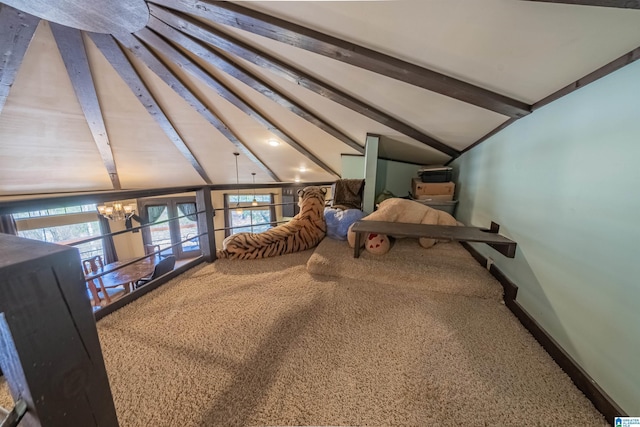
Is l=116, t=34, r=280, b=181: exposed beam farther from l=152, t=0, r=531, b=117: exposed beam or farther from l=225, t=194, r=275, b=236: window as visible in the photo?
l=225, t=194, r=275, b=236: window

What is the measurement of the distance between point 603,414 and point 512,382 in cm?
28

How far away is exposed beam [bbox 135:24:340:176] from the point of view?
1.89 m

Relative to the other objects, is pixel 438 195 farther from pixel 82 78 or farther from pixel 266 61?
pixel 82 78

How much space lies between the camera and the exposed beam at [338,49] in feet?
4.34

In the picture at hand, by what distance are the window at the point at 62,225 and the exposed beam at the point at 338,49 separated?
5329 mm

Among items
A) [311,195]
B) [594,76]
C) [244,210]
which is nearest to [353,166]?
[311,195]

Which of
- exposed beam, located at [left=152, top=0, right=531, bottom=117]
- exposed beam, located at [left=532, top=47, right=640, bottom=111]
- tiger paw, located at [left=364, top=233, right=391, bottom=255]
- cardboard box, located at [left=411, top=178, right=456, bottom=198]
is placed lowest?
tiger paw, located at [left=364, top=233, right=391, bottom=255]

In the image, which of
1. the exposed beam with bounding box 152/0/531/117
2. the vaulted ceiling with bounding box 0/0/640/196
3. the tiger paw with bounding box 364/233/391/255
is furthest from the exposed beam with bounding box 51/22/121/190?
the tiger paw with bounding box 364/233/391/255

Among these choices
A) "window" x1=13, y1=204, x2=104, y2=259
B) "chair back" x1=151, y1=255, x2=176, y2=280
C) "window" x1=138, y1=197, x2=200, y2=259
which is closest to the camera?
"chair back" x1=151, y1=255, x2=176, y2=280

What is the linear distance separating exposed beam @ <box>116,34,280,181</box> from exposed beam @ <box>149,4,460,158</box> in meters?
0.63

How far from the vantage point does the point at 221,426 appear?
83cm

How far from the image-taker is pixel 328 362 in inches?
43.3

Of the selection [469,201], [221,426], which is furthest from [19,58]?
[469,201]

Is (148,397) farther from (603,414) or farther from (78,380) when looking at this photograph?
(603,414)
